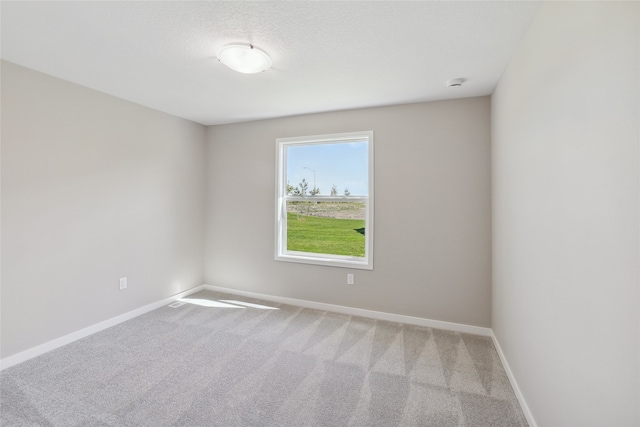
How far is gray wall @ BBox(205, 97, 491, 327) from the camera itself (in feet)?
9.13

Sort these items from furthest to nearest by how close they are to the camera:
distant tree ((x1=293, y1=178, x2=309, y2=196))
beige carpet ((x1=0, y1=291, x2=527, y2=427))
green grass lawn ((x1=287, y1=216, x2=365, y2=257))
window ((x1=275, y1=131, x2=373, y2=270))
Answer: distant tree ((x1=293, y1=178, x2=309, y2=196)) < green grass lawn ((x1=287, y1=216, x2=365, y2=257)) < window ((x1=275, y1=131, x2=373, y2=270)) < beige carpet ((x1=0, y1=291, x2=527, y2=427))

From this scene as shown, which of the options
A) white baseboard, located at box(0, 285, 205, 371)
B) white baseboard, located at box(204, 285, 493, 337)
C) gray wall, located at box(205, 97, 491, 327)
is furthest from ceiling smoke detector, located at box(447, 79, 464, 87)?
white baseboard, located at box(0, 285, 205, 371)

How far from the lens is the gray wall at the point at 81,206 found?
2193 millimetres

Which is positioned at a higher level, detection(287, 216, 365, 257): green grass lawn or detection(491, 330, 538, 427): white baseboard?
detection(287, 216, 365, 257): green grass lawn

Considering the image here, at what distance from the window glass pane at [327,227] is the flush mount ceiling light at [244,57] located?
74.2 inches

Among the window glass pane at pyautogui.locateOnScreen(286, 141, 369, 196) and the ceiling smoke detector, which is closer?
the ceiling smoke detector

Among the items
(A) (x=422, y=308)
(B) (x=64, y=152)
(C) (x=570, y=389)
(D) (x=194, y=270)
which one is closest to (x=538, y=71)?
(C) (x=570, y=389)

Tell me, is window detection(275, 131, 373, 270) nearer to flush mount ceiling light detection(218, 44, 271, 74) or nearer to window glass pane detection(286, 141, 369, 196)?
window glass pane detection(286, 141, 369, 196)

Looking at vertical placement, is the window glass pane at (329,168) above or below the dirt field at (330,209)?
above

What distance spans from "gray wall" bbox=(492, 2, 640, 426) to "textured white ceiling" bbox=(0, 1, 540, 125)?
41 cm

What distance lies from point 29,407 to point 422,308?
3.25 meters

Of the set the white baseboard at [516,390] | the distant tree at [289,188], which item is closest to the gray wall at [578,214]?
the white baseboard at [516,390]

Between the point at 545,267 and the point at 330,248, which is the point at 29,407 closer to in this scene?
the point at 330,248

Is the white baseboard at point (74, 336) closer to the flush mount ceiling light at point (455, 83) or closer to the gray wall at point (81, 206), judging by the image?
the gray wall at point (81, 206)
